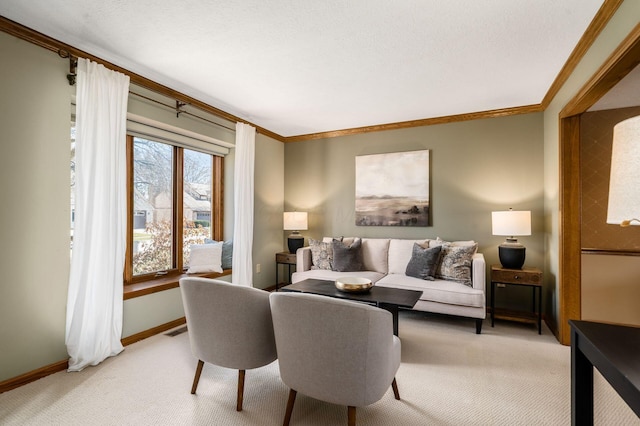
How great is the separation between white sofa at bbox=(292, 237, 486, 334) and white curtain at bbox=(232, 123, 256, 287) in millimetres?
661

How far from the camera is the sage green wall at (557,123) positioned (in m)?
1.80

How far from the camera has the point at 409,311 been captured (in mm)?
3770

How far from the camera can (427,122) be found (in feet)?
13.6

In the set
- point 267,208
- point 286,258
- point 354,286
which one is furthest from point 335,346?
point 267,208

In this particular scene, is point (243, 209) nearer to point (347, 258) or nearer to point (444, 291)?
point (347, 258)

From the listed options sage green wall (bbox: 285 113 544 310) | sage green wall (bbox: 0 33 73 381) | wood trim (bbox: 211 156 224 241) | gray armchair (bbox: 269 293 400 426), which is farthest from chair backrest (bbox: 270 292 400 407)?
sage green wall (bbox: 285 113 544 310)

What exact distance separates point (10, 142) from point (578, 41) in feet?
13.4


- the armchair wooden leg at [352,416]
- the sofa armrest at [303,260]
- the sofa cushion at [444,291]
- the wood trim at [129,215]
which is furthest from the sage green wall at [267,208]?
the armchair wooden leg at [352,416]

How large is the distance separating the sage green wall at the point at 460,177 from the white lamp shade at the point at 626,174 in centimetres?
304

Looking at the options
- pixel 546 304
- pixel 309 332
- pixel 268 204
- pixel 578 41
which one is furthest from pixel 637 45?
pixel 268 204

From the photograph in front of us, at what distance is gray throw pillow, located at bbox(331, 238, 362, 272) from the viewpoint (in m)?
3.94

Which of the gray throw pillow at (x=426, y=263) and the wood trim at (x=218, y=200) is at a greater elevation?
the wood trim at (x=218, y=200)

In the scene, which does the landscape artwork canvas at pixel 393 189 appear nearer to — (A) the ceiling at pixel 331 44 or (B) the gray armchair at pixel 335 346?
(A) the ceiling at pixel 331 44

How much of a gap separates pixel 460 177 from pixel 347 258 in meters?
1.81
